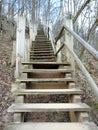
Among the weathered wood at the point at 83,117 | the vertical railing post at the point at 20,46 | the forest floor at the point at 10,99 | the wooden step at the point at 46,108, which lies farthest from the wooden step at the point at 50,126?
the vertical railing post at the point at 20,46

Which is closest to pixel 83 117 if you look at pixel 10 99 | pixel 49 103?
pixel 49 103

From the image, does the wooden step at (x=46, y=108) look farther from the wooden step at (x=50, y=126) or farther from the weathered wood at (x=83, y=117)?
the wooden step at (x=50, y=126)

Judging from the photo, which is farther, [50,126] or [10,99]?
[10,99]

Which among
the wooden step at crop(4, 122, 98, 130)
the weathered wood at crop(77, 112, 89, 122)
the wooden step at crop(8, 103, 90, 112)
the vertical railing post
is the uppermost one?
the vertical railing post

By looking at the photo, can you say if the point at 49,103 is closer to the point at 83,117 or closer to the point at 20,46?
the point at 83,117

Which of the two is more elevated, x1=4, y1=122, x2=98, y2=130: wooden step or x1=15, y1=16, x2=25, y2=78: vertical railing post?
x1=15, y1=16, x2=25, y2=78: vertical railing post

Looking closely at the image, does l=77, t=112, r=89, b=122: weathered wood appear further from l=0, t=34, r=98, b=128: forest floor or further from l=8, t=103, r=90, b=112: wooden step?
l=0, t=34, r=98, b=128: forest floor

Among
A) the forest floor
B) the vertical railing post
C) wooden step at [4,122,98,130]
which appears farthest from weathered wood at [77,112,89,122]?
the vertical railing post

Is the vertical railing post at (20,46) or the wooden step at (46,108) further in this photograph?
the vertical railing post at (20,46)

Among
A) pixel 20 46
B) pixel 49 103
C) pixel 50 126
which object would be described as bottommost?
pixel 50 126

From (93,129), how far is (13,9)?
11.4 meters

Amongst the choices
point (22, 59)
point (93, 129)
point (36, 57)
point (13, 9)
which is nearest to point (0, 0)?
point (13, 9)

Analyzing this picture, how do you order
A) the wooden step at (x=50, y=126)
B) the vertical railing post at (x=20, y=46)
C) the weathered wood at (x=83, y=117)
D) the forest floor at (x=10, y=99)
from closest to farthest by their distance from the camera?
the wooden step at (x=50, y=126)
the weathered wood at (x=83, y=117)
the forest floor at (x=10, y=99)
the vertical railing post at (x=20, y=46)

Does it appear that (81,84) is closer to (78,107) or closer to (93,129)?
(78,107)
